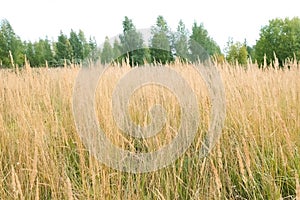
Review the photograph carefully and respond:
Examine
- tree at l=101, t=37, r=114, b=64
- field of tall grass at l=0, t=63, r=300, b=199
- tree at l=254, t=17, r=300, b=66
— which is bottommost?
field of tall grass at l=0, t=63, r=300, b=199

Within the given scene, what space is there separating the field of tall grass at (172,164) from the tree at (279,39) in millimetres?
20430

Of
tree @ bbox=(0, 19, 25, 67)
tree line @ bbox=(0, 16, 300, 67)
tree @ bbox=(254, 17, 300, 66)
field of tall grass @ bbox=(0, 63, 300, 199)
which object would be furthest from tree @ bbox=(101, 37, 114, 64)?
tree @ bbox=(0, 19, 25, 67)

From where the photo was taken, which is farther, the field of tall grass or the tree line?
the tree line

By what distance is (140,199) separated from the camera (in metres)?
0.98

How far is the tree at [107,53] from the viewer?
231cm

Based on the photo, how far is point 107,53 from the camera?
93.7 inches

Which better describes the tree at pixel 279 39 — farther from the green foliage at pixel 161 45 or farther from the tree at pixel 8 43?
the tree at pixel 8 43

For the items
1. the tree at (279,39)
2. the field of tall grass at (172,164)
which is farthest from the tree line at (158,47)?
the field of tall grass at (172,164)

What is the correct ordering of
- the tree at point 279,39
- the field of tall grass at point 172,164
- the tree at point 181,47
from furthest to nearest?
1. the tree at point 279,39
2. the tree at point 181,47
3. the field of tall grass at point 172,164

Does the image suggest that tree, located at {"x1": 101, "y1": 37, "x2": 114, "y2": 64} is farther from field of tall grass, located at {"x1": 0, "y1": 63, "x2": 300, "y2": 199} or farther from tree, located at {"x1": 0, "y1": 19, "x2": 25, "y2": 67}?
tree, located at {"x1": 0, "y1": 19, "x2": 25, "y2": 67}

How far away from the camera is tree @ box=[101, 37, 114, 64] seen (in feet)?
7.57

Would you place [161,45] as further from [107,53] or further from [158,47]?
[107,53]

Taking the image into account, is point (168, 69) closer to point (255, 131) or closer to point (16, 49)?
point (255, 131)

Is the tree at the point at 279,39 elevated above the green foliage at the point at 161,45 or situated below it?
above
